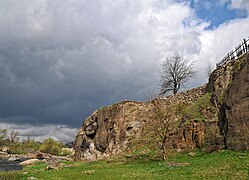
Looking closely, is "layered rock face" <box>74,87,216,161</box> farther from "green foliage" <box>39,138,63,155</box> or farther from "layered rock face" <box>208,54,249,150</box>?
"green foliage" <box>39,138,63,155</box>

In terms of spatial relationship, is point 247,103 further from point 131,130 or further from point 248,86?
point 131,130

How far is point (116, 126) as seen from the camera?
2351 inches

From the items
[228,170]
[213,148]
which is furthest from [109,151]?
[228,170]

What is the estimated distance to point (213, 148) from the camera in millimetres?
37312

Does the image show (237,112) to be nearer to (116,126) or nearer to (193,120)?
(193,120)

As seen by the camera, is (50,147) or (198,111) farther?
(50,147)

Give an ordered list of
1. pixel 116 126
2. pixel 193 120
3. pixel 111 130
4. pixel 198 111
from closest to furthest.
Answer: pixel 193 120 < pixel 198 111 < pixel 116 126 < pixel 111 130

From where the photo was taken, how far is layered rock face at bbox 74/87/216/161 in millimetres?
56750

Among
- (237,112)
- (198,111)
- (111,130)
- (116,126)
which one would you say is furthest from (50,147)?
(237,112)

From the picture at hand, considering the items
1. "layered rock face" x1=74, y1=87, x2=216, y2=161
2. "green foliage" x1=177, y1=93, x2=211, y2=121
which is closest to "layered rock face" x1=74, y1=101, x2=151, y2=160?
"layered rock face" x1=74, y1=87, x2=216, y2=161

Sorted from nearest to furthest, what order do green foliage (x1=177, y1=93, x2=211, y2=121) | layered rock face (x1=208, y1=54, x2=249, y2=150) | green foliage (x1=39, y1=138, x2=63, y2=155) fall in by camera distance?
layered rock face (x1=208, y1=54, x2=249, y2=150) → green foliage (x1=177, y1=93, x2=211, y2=121) → green foliage (x1=39, y1=138, x2=63, y2=155)

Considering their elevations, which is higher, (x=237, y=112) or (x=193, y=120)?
(x=193, y=120)

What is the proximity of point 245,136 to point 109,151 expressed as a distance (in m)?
29.5

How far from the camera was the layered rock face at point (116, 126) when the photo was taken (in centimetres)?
5675
